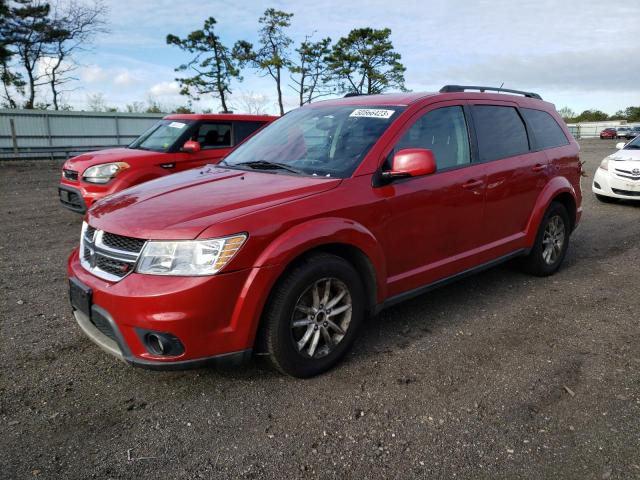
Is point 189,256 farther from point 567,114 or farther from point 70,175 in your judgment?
point 567,114

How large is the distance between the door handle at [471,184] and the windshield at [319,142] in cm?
81

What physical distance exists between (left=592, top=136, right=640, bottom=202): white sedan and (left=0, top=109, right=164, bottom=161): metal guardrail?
17.4 m

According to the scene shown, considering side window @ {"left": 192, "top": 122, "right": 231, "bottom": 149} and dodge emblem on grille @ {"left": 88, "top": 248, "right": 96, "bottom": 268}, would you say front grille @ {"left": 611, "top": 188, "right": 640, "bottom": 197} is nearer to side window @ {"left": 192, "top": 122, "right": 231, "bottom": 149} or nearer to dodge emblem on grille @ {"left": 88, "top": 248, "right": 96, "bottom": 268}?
side window @ {"left": 192, "top": 122, "right": 231, "bottom": 149}

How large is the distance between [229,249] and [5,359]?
194cm

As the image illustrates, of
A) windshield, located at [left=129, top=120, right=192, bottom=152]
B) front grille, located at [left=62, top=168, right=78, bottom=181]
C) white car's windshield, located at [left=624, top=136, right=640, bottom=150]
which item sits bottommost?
front grille, located at [left=62, top=168, right=78, bottom=181]

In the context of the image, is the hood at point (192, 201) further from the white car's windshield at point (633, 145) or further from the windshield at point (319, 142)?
the white car's windshield at point (633, 145)

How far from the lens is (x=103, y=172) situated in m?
6.84

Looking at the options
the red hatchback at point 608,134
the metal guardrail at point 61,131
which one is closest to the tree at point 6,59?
the metal guardrail at point 61,131

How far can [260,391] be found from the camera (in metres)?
3.00

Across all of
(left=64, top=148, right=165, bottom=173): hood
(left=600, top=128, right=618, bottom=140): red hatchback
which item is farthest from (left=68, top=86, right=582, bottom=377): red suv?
(left=600, top=128, right=618, bottom=140): red hatchback

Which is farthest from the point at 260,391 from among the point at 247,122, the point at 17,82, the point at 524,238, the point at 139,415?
the point at 17,82

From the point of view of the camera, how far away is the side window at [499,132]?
4.21 metres

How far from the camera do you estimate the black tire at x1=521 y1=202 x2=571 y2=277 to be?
4.90 m

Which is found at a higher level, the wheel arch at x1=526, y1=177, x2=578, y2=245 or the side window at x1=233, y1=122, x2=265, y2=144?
the side window at x1=233, y1=122, x2=265, y2=144
